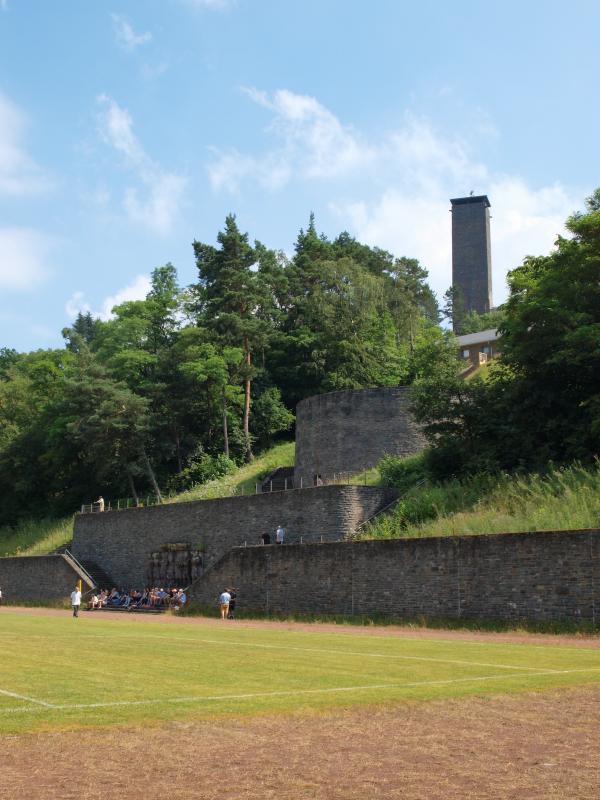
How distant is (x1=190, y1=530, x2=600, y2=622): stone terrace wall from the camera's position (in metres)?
23.4

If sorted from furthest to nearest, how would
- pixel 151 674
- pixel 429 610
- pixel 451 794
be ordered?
1. pixel 429 610
2. pixel 151 674
3. pixel 451 794

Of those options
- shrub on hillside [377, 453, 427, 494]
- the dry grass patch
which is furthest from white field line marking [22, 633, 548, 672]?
shrub on hillside [377, 453, 427, 494]

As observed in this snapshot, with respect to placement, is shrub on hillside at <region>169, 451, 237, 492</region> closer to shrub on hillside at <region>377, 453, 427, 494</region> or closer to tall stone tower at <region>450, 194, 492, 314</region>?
shrub on hillside at <region>377, 453, 427, 494</region>

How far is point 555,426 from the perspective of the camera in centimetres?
3347

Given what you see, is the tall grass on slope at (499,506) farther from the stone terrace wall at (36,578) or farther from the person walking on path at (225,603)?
the stone terrace wall at (36,578)

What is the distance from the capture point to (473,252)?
5236 inches

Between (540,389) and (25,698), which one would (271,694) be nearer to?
(25,698)

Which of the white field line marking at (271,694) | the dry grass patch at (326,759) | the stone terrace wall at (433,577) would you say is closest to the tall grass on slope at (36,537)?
the stone terrace wall at (433,577)

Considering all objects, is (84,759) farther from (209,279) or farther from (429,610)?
(209,279)

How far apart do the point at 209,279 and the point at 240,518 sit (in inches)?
1261

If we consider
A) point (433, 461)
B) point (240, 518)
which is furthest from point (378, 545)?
point (240, 518)

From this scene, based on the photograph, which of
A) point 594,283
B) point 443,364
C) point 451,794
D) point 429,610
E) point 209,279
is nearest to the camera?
point 451,794

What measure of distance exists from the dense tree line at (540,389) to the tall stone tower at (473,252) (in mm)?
95598

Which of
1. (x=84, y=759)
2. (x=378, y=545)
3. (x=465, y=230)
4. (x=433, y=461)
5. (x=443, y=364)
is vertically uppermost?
(x=465, y=230)
